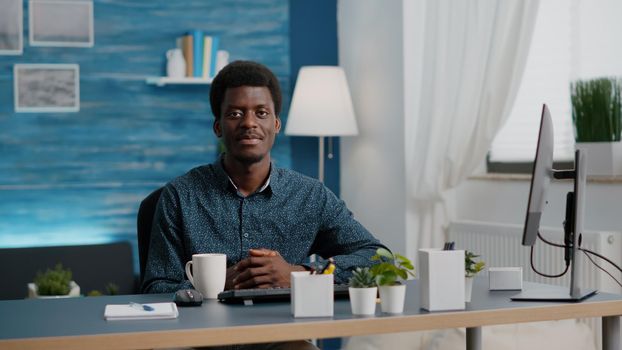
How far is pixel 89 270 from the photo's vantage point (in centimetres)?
479

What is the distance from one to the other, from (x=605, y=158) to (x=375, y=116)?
1.59 metres

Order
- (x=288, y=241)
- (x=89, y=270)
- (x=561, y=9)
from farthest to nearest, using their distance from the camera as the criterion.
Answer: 1. (x=89, y=270)
2. (x=561, y=9)
3. (x=288, y=241)

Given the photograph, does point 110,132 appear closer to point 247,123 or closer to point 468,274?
point 247,123

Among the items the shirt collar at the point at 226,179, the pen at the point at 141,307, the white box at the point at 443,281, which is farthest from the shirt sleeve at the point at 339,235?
the pen at the point at 141,307

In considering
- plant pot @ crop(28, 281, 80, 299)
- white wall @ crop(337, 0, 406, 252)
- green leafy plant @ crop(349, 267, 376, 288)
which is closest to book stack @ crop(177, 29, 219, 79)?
white wall @ crop(337, 0, 406, 252)

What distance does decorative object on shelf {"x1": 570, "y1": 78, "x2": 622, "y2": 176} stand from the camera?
3.72 meters

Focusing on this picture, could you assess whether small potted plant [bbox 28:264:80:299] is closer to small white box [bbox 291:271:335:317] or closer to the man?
the man

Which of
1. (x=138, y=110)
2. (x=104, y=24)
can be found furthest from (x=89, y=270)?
(x=104, y=24)

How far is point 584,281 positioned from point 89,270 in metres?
2.33

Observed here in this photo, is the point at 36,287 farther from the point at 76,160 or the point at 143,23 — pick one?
the point at 143,23

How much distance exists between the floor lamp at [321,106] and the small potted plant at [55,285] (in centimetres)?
135

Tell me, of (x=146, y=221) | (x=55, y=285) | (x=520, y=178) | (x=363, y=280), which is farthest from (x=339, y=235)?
(x=55, y=285)

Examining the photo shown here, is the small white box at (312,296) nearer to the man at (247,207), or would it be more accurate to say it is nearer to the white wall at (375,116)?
the man at (247,207)

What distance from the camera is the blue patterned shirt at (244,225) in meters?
2.47
